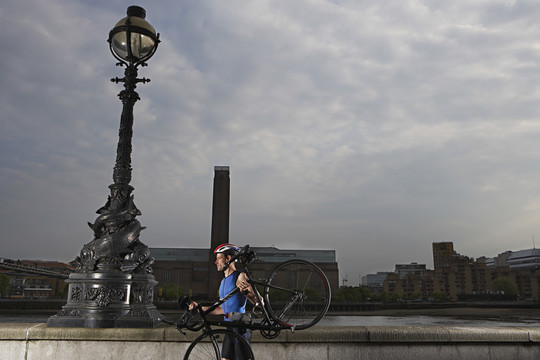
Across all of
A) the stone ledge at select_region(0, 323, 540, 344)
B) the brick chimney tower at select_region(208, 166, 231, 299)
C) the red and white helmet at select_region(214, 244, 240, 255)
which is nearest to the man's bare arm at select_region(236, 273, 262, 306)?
the red and white helmet at select_region(214, 244, 240, 255)

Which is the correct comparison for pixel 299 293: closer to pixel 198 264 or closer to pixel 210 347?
pixel 210 347

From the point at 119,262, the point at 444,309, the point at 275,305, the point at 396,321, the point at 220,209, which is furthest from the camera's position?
the point at 444,309

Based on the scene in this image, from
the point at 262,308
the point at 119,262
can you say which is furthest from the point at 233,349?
the point at 119,262

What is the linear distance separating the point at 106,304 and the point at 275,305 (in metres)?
2.54

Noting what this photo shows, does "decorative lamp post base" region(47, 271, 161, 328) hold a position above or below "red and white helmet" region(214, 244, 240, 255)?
below

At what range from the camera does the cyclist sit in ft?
13.2

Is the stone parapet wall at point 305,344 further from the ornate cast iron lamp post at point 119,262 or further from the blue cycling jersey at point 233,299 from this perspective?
the blue cycling jersey at point 233,299

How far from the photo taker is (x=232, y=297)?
414 centimetres

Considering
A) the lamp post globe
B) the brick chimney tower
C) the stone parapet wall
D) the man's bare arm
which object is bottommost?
the stone parapet wall

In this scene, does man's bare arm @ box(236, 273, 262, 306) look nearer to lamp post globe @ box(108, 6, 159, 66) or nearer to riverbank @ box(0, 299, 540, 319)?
lamp post globe @ box(108, 6, 159, 66)

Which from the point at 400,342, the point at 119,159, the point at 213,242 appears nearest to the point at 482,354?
the point at 400,342

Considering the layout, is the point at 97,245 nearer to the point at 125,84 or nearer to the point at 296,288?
the point at 125,84

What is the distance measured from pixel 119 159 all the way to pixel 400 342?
4.71 metres

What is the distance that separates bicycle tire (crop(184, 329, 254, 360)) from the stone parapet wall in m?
0.77
